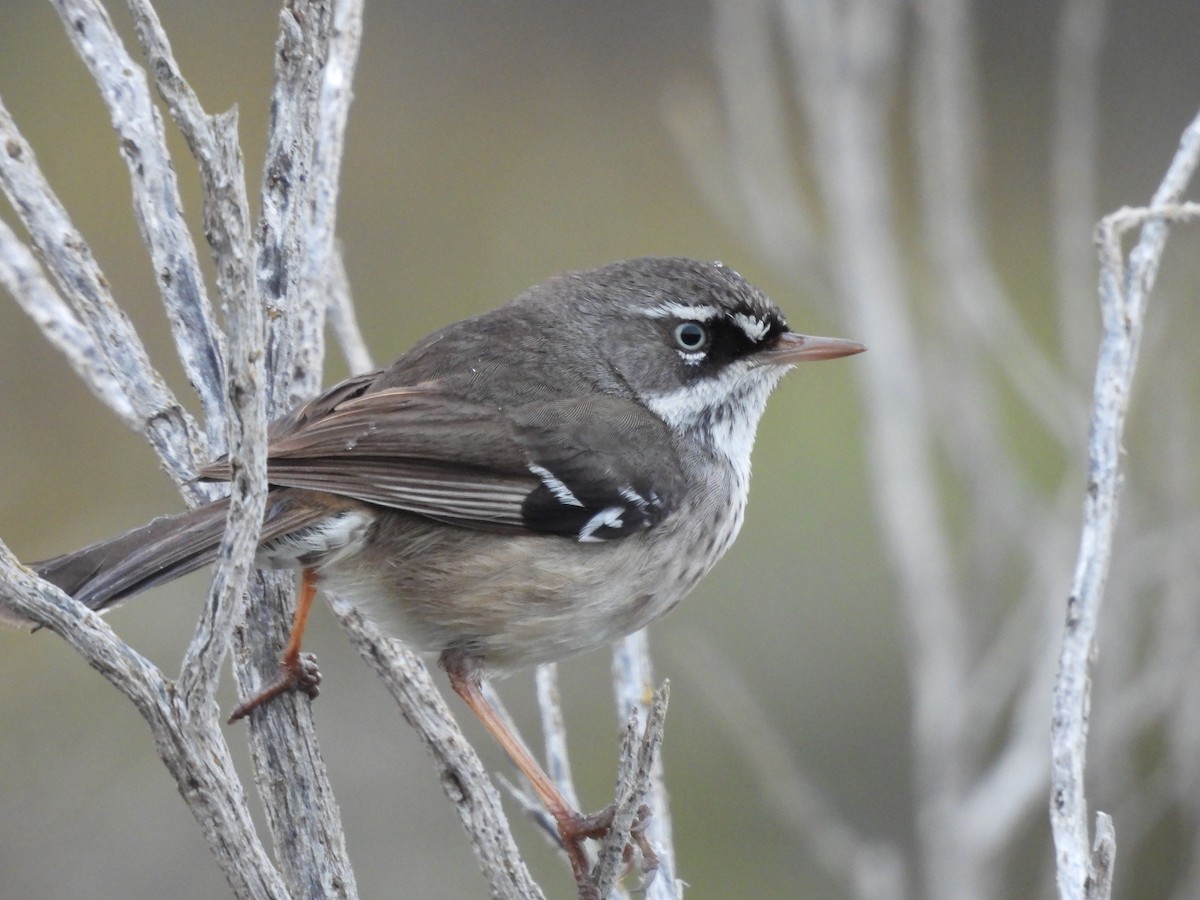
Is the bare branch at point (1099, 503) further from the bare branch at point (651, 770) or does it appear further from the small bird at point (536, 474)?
the small bird at point (536, 474)

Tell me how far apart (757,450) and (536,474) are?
20.8 ft

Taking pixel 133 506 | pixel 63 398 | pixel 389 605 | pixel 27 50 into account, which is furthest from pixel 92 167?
pixel 389 605

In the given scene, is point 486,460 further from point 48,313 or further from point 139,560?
point 48,313

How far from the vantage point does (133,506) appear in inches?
336

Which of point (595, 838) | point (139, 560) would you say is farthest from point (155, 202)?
point (595, 838)

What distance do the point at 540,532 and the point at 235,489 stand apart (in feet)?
4.56

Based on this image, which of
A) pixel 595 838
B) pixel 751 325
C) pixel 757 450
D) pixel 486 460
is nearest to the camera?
pixel 595 838

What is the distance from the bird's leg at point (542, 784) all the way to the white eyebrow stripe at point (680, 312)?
1.11m

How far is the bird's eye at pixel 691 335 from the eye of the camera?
388 centimetres

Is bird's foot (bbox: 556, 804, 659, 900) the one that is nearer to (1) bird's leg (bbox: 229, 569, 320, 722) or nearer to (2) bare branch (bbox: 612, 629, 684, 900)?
(2) bare branch (bbox: 612, 629, 684, 900)

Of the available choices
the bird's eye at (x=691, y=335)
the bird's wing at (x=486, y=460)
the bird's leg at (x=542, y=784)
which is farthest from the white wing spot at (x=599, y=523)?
the bird's eye at (x=691, y=335)

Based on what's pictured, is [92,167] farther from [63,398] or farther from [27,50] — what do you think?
[63,398]

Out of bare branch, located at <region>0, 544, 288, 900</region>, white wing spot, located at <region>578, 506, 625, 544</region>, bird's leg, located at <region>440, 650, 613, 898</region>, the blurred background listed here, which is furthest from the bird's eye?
bare branch, located at <region>0, 544, 288, 900</region>

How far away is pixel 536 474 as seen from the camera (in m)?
3.53
